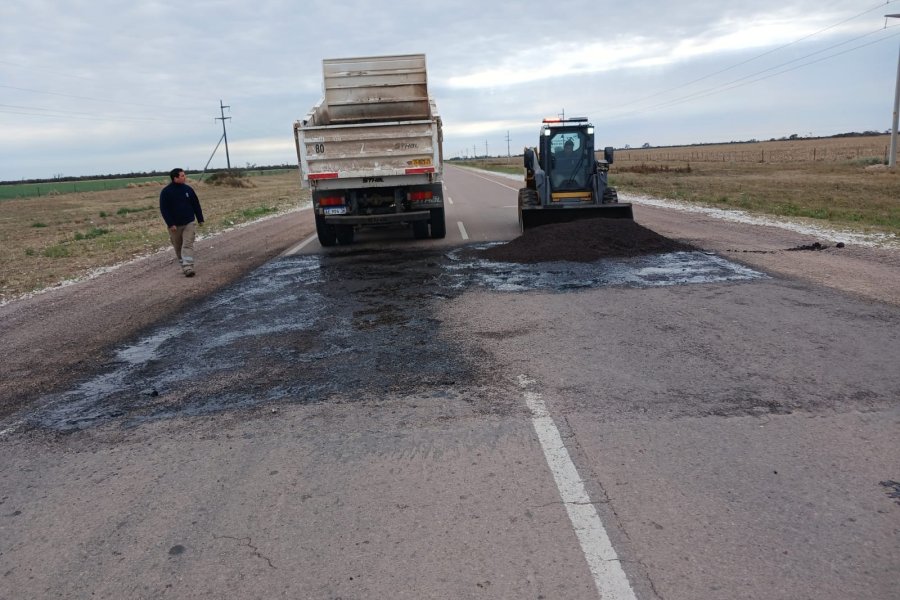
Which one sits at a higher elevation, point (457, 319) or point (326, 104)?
point (326, 104)

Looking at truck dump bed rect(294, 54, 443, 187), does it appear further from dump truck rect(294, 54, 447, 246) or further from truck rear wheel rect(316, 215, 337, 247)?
truck rear wheel rect(316, 215, 337, 247)

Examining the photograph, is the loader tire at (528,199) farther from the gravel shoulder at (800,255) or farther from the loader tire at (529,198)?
the gravel shoulder at (800,255)

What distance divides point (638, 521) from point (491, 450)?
3.63 feet

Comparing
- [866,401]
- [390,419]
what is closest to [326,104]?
[390,419]

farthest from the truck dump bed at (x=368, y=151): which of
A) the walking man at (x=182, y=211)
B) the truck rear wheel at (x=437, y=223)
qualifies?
the walking man at (x=182, y=211)

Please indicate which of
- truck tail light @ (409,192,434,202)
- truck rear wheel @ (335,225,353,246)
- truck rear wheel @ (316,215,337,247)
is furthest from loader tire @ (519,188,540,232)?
truck rear wheel @ (316,215,337,247)

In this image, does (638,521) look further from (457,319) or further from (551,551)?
(457,319)

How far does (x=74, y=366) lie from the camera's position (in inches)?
268

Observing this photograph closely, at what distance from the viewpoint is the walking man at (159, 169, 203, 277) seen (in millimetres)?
11945

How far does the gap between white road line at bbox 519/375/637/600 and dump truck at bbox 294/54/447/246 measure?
939 cm

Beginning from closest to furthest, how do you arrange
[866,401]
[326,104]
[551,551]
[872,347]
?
[551,551] < [866,401] < [872,347] < [326,104]

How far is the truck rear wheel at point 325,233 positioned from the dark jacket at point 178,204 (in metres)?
2.73

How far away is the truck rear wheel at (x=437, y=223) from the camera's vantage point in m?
14.4

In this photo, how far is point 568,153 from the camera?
615 inches
